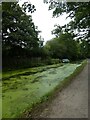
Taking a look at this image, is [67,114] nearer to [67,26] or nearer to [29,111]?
[29,111]

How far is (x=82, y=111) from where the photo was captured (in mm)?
9258

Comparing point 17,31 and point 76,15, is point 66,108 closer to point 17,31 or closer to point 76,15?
point 76,15

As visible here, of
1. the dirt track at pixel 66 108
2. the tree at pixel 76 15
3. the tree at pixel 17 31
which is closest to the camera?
the dirt track at pixel 66 108

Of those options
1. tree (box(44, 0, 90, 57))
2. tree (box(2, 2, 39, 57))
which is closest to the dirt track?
tree (box(44, 0, 90, 57))

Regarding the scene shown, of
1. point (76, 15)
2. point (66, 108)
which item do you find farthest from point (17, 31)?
point (66, 108)

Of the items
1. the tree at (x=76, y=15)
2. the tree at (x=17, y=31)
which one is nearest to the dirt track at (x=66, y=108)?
the tree at (x=76, y=15)

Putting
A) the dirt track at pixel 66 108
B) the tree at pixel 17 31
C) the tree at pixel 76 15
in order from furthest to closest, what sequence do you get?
the tree at pixel 17 31 < the tree at pixel 76 15 < the dirt track at pixel 66 108

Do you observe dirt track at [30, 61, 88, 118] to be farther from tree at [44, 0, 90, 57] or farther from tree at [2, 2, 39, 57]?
tree at [2, 2, 39, 57]

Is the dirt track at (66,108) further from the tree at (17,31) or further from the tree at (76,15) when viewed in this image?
the tree at (17,31)

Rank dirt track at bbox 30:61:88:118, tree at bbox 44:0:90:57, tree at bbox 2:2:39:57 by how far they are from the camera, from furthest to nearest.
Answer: tree at bbox 2:2:39:57 < tree at bbox 44:0:90:57 < dirt track at bbox 30:61:88:118

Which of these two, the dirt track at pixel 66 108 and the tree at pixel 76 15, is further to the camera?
the tree at pixel 76 15

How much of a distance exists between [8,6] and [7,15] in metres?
31.6

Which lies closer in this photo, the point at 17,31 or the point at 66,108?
the point at 66,108

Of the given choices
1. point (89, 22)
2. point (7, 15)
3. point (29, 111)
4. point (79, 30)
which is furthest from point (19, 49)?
point (29, 111)
